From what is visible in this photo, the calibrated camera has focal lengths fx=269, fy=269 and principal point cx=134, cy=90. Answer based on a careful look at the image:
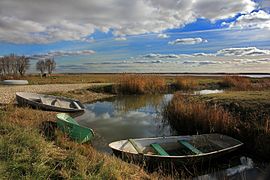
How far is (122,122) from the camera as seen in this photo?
45.3 ft

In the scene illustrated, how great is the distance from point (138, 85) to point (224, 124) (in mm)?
16012

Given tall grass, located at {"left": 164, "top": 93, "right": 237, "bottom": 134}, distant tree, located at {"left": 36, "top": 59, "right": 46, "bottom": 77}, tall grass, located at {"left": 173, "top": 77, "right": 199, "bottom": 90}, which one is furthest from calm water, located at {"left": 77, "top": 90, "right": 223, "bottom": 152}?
distant tree, located at {"left": 36, "top": 59, "right": 46, "bottom": 77}

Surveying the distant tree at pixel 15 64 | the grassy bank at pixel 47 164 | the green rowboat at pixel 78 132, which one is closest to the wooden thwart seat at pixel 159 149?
the grassy bank at pixel 47 164

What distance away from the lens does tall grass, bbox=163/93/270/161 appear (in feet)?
27.4

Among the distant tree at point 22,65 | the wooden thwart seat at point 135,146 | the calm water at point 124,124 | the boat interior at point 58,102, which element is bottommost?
the calm water at point 124,124

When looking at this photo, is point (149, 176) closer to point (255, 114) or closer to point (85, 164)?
point (85, 164)

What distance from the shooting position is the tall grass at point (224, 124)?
8352 millimetres

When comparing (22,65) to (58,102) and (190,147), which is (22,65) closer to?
(58,102)

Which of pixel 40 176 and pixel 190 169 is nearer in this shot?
pixel 40 176

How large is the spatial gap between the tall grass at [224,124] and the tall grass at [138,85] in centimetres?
1281

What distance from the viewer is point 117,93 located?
25.5m

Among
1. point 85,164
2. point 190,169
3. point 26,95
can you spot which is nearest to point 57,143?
point 85,164

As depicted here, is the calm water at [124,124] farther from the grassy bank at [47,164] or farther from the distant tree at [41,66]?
the distant tree at [41,66]

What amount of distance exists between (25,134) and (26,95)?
10587 mm
